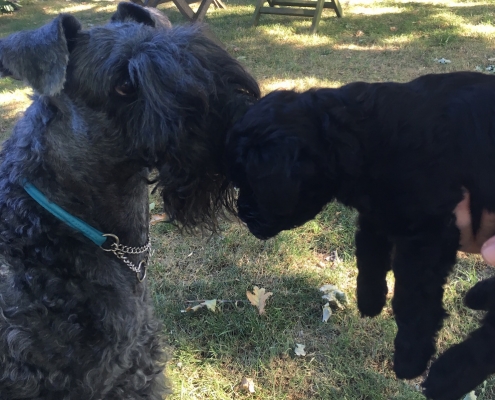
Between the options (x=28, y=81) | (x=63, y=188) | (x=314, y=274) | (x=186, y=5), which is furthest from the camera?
(x=186, y=5)

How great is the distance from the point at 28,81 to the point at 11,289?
822 millimetres

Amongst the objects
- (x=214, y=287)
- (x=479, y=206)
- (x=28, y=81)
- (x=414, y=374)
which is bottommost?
(x=214, y=287)

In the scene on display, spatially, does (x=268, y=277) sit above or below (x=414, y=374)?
below

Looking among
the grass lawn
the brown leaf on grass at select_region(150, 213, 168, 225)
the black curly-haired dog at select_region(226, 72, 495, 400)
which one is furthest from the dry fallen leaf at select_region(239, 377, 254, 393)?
the brown leaf on grass at select_region(150, 213, 168, 225)

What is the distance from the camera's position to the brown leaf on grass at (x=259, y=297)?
3.33m

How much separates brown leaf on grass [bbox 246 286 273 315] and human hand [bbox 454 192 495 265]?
1428 millimetres

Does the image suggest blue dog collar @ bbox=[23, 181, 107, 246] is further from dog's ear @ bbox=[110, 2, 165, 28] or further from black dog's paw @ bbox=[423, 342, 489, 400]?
black dog's paw @ bbox=[423, 342, 489, 400]

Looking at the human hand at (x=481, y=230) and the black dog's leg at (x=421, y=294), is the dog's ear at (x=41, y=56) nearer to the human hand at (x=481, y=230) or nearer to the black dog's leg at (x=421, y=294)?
the black dog's leg at (x=421, y=294)

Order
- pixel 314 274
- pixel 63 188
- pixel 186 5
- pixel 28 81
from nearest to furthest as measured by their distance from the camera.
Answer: pixel 28 81 < pixel 63 188 < pixel 314 274 < pixel 186 5

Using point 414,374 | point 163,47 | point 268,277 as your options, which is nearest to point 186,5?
point 268,277

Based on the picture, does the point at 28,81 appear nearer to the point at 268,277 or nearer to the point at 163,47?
the point at 163,47

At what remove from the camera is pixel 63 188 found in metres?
→ 2.06

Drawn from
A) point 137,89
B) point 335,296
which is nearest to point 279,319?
point 335,296

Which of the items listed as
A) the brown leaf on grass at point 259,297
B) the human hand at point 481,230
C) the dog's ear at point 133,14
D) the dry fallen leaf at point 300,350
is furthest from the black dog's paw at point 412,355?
the dog's ear at point 133,14
